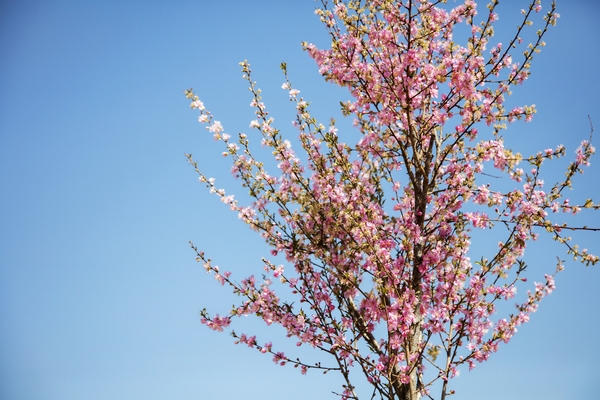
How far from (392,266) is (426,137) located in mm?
2031

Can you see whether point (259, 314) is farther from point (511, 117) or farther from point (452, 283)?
point (511, 117)

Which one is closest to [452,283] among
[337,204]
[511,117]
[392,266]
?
[392,266]

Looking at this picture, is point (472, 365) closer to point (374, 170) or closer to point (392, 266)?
point (392, 266)

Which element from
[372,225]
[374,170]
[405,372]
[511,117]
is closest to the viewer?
[405,372]

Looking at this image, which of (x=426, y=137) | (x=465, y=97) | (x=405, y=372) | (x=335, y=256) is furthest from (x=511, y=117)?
(x=405, y=372)

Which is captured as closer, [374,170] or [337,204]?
[337,204]

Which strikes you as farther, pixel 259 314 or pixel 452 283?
pixel 259 314

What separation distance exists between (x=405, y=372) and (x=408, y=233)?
5.58 ft

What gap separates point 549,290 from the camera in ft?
20.7

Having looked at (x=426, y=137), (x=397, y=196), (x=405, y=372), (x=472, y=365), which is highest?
(x=426, y=137)

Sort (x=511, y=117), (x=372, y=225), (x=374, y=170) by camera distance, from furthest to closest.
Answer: (x=374, y=170) < (x=511, y=117) < (x=372, y=225)

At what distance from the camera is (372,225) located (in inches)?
223

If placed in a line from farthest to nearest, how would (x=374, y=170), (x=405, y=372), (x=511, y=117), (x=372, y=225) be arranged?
(x=374, y=170)
(x=511, y=117)
(x=372, y=225)
(x=405, y=372)

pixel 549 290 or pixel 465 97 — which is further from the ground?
pixel 465 97
